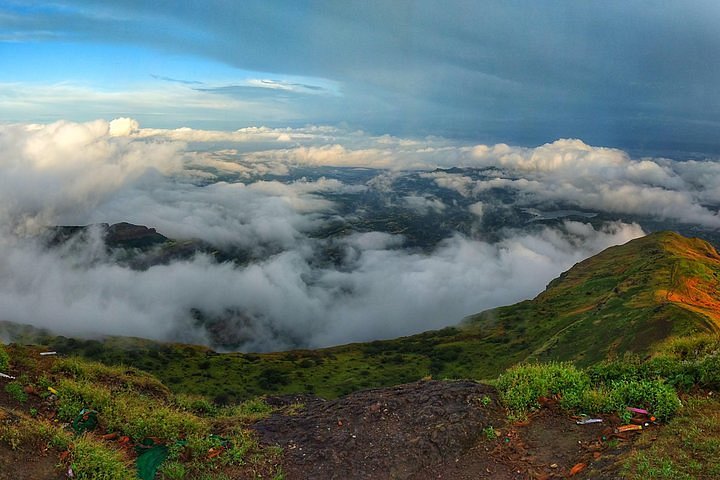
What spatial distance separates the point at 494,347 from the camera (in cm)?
16438

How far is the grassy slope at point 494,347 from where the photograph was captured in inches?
3680

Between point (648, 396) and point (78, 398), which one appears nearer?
point (648, 396)

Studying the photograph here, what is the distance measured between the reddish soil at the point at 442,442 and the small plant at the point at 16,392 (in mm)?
6743

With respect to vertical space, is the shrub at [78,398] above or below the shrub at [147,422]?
above

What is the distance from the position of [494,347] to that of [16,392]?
16866 centimetres

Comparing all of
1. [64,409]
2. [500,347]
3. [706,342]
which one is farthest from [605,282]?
[64,409]

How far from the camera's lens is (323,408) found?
1450 centimetres

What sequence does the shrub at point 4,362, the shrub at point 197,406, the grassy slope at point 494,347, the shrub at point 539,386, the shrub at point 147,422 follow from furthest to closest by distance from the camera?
the grassy slope at point 494,347 < the shrub at point 197,406 < the shrub at point 4,362 < the shrub at point 539,386 < the shrub at point 147,422

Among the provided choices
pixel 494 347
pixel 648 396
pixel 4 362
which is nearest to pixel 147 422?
pixel 4 362

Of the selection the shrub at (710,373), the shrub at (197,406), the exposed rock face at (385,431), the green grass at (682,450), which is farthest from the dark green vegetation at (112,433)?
the shrub at (710,373)

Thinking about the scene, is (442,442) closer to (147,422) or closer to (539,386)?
(539,386)

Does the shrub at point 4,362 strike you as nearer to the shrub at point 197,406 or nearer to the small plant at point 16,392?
the small plant at point 16,392

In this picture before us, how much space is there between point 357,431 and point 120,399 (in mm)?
7913

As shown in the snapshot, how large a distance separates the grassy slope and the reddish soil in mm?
75873
